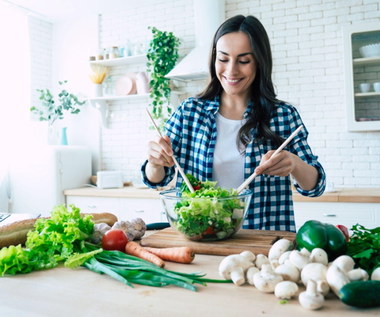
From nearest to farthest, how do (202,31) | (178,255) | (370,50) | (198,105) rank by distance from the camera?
(178,255)
(198,105)
(370,50)
(202,31)

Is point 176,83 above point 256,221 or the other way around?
above

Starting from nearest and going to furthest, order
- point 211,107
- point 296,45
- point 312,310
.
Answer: point 312,310
point 211,107
point 296,45

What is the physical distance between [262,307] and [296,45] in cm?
348

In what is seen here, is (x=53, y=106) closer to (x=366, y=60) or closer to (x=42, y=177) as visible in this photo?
(x=42, y=177)

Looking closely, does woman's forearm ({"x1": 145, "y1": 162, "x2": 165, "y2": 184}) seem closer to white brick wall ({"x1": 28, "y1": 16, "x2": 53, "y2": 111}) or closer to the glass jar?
the glass jar

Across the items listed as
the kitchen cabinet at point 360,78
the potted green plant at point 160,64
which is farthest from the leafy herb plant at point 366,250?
the potted green plant at point 160,64

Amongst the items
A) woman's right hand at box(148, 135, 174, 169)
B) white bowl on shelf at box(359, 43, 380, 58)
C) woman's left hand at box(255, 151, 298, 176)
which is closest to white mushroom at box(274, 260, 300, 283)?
woman's left hand at box(255, 151, 298, 176)

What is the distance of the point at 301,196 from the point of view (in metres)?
3.23

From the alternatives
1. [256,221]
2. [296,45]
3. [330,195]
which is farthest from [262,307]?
[296,45]

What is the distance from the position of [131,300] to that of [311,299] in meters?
0.40

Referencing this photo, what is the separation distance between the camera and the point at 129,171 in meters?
4.73

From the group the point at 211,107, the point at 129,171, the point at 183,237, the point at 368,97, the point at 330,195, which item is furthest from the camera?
the point at 129,171

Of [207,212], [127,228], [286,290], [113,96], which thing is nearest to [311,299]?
[286,290]

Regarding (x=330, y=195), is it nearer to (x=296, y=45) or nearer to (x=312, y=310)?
(x=296, y=45)
